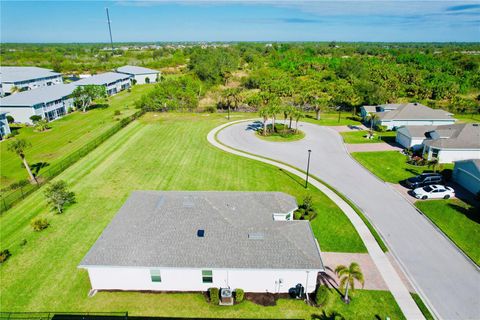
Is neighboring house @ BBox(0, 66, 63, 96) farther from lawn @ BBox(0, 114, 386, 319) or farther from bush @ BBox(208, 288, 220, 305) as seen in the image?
bush @ BBox(208, 288, 220, 305)

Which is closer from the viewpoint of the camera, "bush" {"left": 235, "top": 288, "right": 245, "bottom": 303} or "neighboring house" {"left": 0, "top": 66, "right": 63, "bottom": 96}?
"bush" {"left": 235, "top": 288, "right": 245, "bottom": 303}

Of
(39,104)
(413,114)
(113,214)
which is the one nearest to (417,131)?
(413,114)

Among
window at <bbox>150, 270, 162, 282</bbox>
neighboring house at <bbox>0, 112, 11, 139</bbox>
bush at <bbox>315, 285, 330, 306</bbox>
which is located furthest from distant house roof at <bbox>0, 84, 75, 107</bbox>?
bush at <bbox>315, 285, 330, 306</bbox>

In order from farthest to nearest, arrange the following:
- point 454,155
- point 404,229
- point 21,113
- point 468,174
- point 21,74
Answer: point 21,74 < point 21,113 < point 454,155 < point 468,174 < point 404,229

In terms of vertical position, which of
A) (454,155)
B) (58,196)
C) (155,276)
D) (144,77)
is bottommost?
(155,276)

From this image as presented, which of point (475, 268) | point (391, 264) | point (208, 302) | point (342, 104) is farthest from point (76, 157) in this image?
point (342, 104)

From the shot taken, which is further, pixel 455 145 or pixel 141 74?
pixel 141 74

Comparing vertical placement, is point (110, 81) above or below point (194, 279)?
above

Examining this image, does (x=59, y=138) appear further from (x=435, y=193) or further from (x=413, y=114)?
(x=413, y=114)
